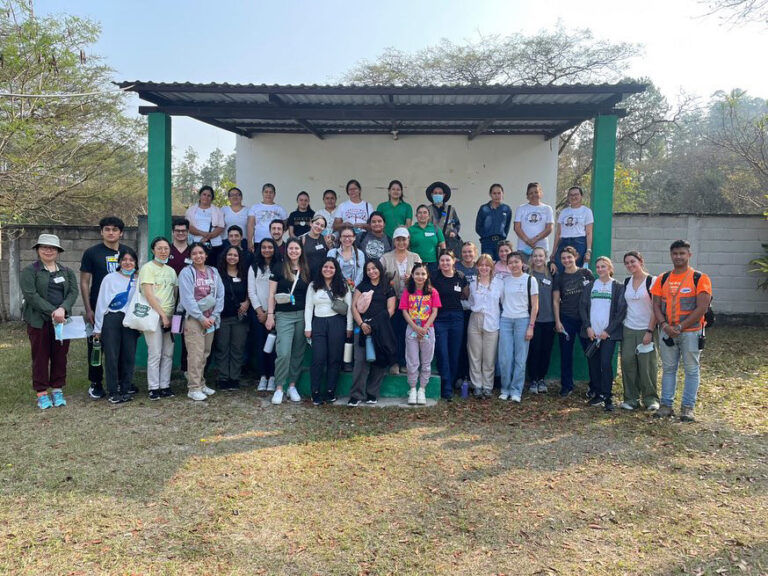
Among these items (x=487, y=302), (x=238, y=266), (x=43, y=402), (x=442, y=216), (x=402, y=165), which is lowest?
(x=43, y=402)

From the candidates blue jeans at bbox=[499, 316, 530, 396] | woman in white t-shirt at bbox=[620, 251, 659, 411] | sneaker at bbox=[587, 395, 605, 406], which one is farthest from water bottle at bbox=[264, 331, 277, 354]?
woman in white t-shirt at bbox=[620, 251, 659, 411]

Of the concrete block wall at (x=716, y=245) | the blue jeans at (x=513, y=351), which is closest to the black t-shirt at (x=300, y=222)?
the blue jeans at (x=513, y=351)

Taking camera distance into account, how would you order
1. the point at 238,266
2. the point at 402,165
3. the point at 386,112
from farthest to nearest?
the point at 402,165 < the point at 386,112 < the point at 238,266

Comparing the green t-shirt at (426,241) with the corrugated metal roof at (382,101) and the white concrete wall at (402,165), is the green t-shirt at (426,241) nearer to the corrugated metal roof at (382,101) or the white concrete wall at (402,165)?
the corrugated metal roof at (382,101)

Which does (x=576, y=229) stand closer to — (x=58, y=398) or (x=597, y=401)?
(x=597, y=401)

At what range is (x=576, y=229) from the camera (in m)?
6.75

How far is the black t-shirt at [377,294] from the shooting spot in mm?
5633

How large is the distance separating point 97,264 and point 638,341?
5.64 meters

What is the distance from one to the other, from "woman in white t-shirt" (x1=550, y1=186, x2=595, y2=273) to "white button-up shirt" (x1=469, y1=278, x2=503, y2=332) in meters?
1.13

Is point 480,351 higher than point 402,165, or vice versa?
point 402,165

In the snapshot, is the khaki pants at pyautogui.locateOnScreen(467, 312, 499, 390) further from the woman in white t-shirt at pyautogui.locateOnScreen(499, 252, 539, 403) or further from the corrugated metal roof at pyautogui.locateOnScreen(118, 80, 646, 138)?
the corrugated metal roof at pyautogui.locateOnScreen(118, 80, 646, 138)

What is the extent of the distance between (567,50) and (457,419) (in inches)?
678

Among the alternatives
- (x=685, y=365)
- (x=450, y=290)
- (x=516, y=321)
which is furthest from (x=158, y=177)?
(x=685, y=365)

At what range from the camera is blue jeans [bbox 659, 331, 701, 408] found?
528 cm
